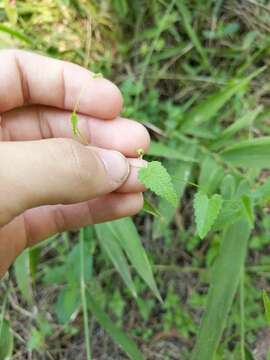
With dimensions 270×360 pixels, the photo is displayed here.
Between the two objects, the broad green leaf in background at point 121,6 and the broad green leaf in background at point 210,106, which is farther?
the broad green leaf in background at point 121,6

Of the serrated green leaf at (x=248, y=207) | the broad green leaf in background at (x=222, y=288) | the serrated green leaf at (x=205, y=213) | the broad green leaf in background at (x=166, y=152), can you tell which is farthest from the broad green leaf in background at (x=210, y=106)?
the serrated green leaf at (x=205, y=213)

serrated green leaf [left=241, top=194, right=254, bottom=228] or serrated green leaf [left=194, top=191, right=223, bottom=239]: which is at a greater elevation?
serrated green leaf [left=194, top=191, right=223, bottom=239]

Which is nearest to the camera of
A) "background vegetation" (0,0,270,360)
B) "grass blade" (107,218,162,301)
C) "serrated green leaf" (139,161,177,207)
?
"serrated green leaf" (139,161,177,207)

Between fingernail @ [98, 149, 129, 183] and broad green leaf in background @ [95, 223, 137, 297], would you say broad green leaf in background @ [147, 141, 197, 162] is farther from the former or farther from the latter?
fingernail @ [98, 149, 129, 183]

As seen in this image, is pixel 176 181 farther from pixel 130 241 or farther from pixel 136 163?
pixel 136 163

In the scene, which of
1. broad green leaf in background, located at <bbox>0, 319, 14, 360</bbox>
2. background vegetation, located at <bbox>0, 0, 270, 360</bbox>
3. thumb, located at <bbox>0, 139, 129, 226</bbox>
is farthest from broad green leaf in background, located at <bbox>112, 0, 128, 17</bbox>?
broad green leaf in background, located at <bbox>0, 319, 14, 360</bbox>

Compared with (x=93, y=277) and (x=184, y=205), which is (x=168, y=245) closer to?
(x=184, y=205)

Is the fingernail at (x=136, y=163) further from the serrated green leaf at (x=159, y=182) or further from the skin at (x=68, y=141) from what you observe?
the serrated green leaf at (x=159, y=182)
